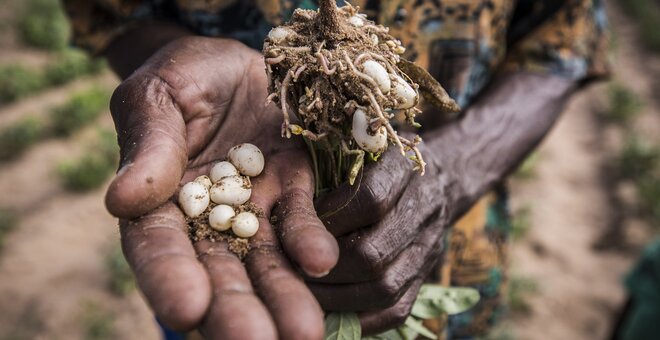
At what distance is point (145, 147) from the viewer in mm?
1136

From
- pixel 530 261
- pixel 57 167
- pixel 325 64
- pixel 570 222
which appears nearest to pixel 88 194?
pixel 57 167

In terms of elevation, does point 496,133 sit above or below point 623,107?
above

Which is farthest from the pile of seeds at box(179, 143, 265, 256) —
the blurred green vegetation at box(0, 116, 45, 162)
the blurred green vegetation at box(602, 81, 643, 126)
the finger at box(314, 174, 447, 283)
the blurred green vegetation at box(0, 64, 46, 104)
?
the blurred green vegetation at box(602, 81, 643, 126)

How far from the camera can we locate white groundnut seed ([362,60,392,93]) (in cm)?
125

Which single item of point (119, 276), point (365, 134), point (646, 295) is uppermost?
point (365, 134)

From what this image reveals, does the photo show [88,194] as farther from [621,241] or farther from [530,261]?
[621,241]

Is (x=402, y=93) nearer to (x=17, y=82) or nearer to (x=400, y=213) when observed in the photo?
(x=400, y=213)

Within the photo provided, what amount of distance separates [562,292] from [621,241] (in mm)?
688

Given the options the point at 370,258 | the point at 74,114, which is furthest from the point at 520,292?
the point at 74,114

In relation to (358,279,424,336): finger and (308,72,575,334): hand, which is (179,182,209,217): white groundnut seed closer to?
(308,72,575,334): hand

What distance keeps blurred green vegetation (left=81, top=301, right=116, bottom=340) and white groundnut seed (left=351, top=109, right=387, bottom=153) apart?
267cm

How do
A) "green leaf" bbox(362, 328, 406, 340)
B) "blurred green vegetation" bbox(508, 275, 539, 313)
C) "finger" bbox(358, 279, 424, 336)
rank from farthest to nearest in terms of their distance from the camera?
"blurred green vegetation" bbox(508, 275, 539, 313), "green leaf" bbox(362, 328, 406, 340), "finger" bbox(358, 279, 424, 336)

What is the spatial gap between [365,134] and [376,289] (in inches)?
14.2

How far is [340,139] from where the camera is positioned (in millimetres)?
1332
